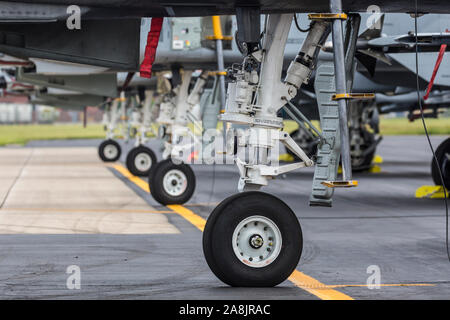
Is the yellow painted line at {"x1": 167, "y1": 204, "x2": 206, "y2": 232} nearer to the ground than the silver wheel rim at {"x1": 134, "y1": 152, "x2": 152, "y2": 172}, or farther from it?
nearer to the ground

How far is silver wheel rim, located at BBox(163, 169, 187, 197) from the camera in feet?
45.4

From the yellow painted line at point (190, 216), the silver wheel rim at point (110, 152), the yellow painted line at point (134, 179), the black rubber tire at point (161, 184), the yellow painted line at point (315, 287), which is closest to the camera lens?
the yellow painted line at point (315, 287)

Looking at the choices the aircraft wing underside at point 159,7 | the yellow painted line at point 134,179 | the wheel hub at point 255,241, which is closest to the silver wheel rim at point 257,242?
the wheel hub at point 255,241

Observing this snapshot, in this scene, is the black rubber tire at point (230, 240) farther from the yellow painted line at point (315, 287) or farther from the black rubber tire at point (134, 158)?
the black rubber tire at point (134, 158)

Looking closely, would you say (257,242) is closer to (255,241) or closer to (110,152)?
(255,241)

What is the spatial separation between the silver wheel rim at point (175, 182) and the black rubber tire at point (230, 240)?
7348 millimetres

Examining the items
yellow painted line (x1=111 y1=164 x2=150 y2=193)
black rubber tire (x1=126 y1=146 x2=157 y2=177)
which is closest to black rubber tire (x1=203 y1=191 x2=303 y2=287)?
yellow painted line (x1=111 y1=164 x2=150 y2=193)

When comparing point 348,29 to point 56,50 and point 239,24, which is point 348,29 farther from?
point 56,50

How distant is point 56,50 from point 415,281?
12.0 feet

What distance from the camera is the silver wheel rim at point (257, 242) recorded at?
6.49 metres

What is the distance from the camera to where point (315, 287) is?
676 centimetres

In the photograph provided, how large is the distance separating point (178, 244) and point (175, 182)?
14.9ft

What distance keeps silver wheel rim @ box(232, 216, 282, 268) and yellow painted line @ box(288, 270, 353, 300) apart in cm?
42

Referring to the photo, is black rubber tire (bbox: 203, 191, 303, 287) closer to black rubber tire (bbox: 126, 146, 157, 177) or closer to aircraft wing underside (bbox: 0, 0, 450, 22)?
aircraft wing underside (bbox: 0, 0, 450, 22)
